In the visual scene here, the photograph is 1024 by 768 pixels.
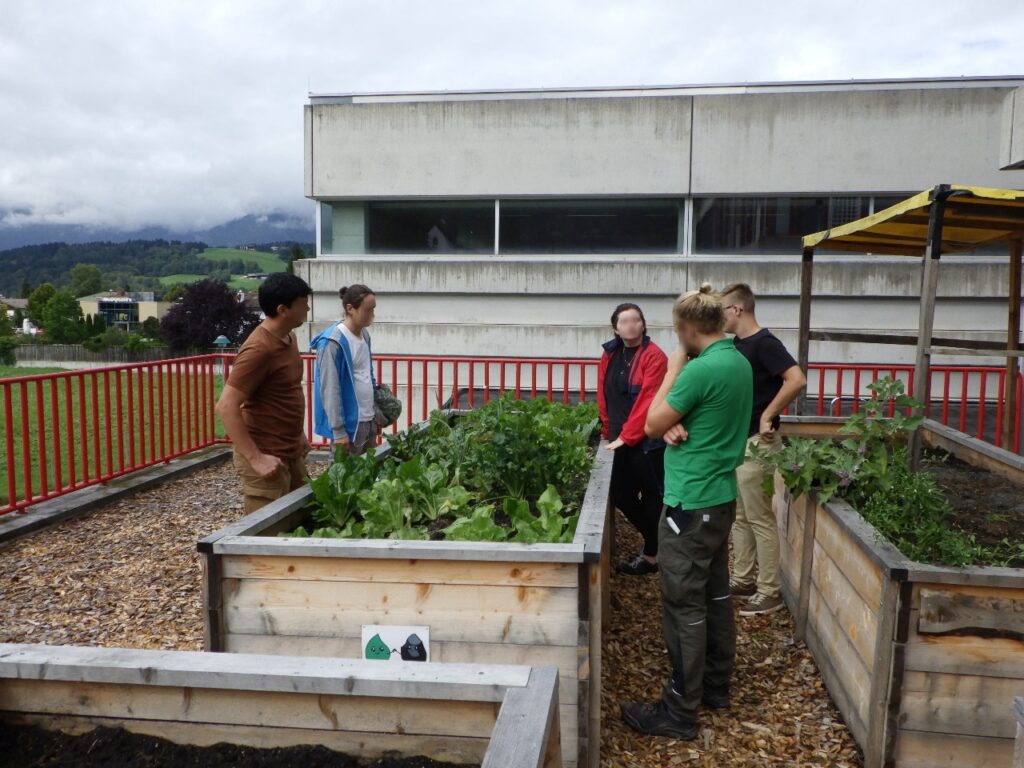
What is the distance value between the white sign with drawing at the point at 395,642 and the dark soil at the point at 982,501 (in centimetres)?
247

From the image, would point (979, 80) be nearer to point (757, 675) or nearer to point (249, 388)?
point (757, 675)

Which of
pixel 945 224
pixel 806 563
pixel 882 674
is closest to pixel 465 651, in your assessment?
pixel 882 674

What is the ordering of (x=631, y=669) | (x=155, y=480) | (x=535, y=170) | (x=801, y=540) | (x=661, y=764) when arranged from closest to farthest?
1. (x=661, y=764)
2. (x=631, y=669)
3. (x=801, y=540)
4. (x=155, y=480)
5. (x=535, y=170)

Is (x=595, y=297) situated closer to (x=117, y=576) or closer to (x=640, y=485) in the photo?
(x=640, y=485)

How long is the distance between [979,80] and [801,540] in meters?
10.4

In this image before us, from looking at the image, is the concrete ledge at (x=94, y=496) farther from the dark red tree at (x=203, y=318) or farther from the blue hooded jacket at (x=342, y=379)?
the dark red tree at (x=203, y=318)

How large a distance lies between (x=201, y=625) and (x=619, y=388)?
317 cm

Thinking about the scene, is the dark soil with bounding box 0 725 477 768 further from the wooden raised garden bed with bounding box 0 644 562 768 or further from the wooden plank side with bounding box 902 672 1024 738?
the wooden plank side with bounding box 902 672 1024 738

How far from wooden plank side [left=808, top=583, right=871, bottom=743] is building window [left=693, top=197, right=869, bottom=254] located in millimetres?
9180

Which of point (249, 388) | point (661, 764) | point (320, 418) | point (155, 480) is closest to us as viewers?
point (661, 764)

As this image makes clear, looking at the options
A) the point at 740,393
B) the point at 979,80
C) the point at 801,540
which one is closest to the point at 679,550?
the point at 740,393

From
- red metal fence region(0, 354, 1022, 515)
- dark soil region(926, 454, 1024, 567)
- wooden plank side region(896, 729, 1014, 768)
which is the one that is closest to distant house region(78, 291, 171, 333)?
red metal fence region(0, 354, 1022, 515)

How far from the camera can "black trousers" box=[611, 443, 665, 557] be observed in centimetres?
563

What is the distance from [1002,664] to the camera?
10.1 feet
